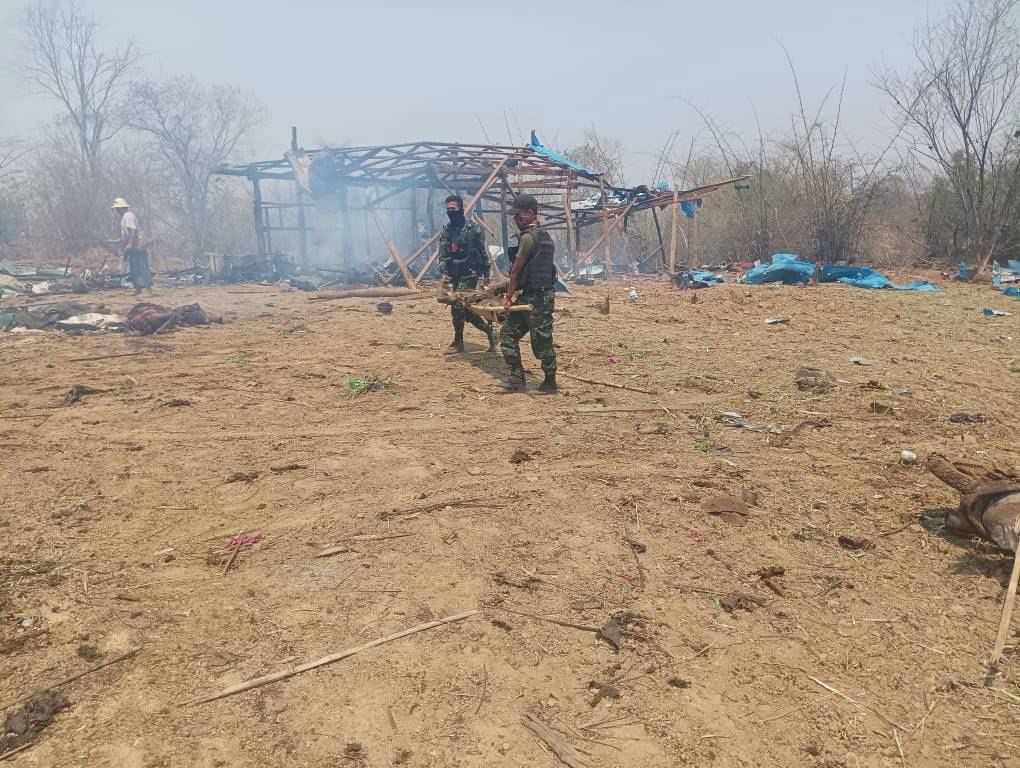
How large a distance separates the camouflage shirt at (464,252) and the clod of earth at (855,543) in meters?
5.14

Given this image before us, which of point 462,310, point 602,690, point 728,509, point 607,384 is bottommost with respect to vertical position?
point 602,690

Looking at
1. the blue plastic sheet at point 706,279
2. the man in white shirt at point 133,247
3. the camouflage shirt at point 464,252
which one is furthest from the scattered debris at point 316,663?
the blue plastic sheet at point 706,279

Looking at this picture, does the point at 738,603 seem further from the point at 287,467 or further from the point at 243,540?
the point at 287,467

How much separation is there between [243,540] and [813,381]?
5.33 m

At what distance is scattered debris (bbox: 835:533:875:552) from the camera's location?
3244 mm

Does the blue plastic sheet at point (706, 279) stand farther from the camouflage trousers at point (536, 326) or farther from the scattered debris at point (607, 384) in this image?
the camouflage trousers at point (536, 326)

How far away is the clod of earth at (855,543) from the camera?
3.24 meters

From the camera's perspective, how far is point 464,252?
7383 mm

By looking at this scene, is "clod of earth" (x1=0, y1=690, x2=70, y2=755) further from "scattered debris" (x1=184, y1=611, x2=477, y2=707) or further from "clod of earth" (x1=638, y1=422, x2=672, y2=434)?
"clod of earth" (x1=638, y1=422, x2=672, y2=434)

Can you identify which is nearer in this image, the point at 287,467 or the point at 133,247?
the point at 287,467

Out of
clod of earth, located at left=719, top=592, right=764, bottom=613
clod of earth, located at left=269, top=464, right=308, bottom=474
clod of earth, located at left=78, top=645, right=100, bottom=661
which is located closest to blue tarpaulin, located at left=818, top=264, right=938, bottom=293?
clod of earth, located at left=719, top=592, right=764, bottom=613

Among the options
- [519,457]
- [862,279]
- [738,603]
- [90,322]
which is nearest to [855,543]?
[738,603]

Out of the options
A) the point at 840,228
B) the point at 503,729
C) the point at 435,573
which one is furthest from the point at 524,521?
the point at 840,228

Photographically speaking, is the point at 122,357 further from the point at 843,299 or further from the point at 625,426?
the point at 843,299
